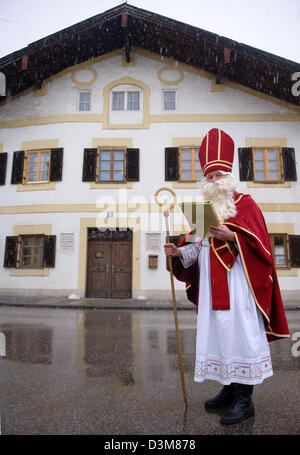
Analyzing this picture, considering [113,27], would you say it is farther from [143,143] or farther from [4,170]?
[4,170]

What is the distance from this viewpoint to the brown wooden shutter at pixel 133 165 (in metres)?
12.1

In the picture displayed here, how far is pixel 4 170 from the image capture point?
501 inches

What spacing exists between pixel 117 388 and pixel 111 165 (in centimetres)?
1019

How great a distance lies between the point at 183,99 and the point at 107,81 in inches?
120

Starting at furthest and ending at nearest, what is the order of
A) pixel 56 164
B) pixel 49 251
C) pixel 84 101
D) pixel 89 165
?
pixel 84 101, pixel 56 164, pixel 89 165, pixel 49 251

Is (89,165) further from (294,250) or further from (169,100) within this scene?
(294,250)

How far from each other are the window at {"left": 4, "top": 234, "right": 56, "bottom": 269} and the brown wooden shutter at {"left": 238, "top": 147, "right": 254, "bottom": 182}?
6998mm

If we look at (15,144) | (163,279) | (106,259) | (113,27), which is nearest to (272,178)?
(163,279)

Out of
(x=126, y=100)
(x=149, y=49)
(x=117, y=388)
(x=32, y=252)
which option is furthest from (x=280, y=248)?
(x=117, y=388)

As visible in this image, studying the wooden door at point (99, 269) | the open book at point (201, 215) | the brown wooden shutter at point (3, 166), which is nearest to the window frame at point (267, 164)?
the wooden door at point (99, 269)

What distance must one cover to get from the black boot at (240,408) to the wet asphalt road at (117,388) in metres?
0.04

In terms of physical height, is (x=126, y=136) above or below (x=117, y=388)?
above

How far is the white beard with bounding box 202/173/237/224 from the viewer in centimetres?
257

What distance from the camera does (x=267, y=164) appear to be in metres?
12.2
